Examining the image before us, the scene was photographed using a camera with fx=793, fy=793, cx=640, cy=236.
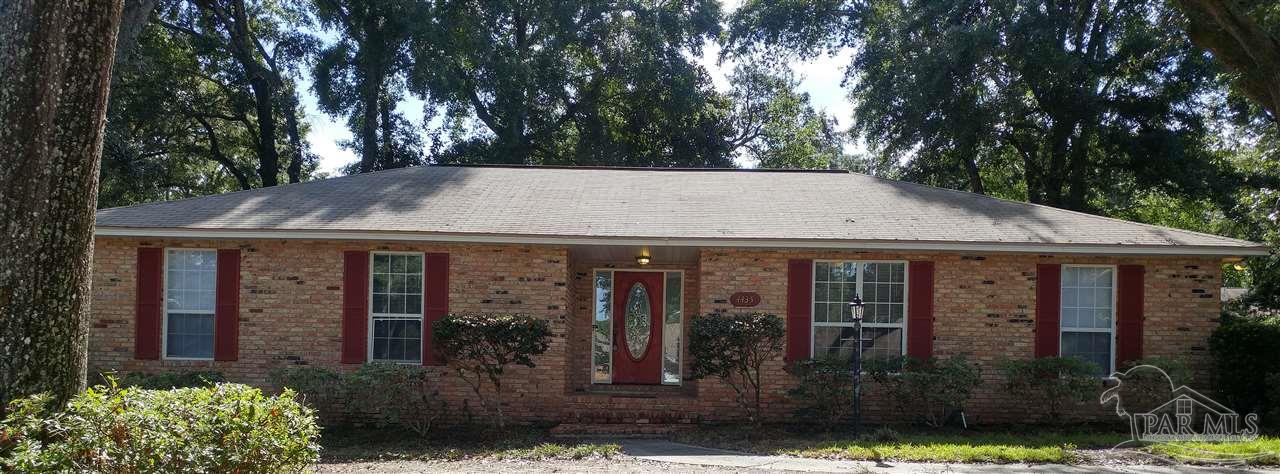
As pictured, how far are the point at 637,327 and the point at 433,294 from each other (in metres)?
3.40

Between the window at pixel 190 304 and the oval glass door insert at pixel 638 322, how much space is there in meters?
5.90

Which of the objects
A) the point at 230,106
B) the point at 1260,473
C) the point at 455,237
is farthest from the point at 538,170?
the point at 230,106

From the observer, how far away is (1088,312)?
10.7 metres

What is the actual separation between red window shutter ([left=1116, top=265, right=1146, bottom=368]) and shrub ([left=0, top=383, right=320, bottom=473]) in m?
10.1

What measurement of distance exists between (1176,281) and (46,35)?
12.4 meters

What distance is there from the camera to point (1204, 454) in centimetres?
808

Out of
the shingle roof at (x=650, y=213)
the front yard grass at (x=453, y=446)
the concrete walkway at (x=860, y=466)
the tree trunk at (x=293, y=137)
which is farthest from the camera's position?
the tree trunk at (x=293, y=137)

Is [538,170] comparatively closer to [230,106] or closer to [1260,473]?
[1260,473]

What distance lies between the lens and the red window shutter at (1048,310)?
10531mm

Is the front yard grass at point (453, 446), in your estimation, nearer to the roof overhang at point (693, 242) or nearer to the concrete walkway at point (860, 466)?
the concrete walkway at point (860, 466)

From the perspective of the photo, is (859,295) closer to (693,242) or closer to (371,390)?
(693,242)

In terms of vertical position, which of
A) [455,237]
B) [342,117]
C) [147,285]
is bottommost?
[147,285]

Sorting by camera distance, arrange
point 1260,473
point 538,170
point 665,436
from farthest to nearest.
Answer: point 538,170 < point 665,436 < point 1260,473

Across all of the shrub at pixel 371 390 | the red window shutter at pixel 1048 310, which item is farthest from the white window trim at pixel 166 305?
the red window shutter at pixel 1048 310
